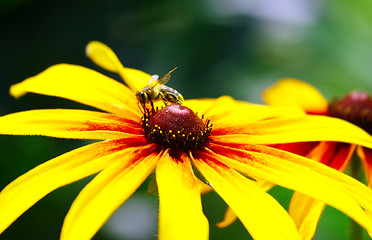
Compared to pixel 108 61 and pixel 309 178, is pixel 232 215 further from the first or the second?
pixel 108 61

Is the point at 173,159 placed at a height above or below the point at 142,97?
below

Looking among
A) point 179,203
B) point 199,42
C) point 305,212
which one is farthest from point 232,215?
point 199,42

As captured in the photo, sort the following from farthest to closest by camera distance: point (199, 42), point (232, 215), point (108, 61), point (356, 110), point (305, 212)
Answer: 1. point (199, 42)
2. point (356, 110)
3. point (108, 61)
4. point (232, 215)
5. point (305, 212)

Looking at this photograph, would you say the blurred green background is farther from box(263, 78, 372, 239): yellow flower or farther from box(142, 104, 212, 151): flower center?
box(142, 104, 212, 151): flower center

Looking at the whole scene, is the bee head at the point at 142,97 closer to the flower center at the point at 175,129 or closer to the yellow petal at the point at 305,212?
the flower center at the point at 175,129

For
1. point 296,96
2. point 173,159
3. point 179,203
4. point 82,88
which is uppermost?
point 82,88

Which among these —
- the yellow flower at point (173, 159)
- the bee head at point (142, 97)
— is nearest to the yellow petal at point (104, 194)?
the yellow flower at point (173, 159)

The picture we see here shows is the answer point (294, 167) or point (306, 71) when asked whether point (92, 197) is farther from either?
point (306, 71)
